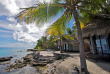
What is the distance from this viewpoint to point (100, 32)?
5555mm

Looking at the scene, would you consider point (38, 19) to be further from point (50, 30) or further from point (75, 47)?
point (75, 47)

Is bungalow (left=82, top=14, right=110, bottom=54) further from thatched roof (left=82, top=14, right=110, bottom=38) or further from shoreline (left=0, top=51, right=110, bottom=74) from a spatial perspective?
shoreline (left=0, top=51, right=110, bottom=74)

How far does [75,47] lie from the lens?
15055mm

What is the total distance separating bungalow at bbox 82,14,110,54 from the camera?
5.40m

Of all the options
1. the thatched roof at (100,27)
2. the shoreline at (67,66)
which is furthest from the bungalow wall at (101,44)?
the shoreline at (67,66)

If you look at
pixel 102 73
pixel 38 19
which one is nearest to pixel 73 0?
pixel 38 19

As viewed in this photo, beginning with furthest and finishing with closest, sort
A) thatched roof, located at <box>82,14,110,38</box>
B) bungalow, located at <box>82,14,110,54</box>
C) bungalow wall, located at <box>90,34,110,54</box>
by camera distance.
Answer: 1. bungalow wall, located at <box>90,34,110,54</box>
2. bungalow, located at <box>82,14,110,54</box>
3. thatched roof, located at <box>82,14,110,38</box>

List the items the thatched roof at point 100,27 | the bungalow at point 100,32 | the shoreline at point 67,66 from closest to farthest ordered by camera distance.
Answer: the shoreline at point 67,66
the thatched roof at point 100,27
the bungalow at point 100,32

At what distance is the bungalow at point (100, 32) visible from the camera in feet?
17.7

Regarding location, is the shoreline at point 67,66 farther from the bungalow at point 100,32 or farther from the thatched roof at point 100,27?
the thatched roof at point 100,27

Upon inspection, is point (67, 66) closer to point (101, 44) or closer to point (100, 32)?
point (100, 32)

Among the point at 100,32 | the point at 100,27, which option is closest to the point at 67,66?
the point at 100,32

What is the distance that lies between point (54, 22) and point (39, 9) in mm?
1753

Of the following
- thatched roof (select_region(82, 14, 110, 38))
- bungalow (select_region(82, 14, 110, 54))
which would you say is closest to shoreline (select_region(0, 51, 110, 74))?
bungalow (select_region(82, 14, 110, 54))
